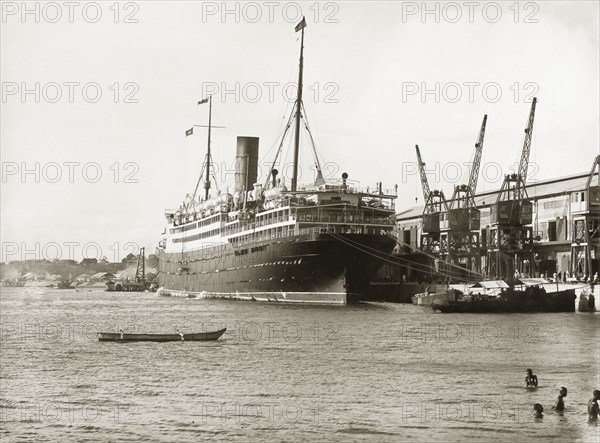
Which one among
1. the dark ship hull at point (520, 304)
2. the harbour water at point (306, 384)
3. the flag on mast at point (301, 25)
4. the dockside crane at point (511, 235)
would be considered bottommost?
the harbour water at point (306, 384)

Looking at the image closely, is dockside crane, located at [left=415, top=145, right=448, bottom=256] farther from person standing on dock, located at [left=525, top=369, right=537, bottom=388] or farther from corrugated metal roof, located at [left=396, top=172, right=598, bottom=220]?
person standing on dock, located at [left=525, top=369, right=537, bottom=388]

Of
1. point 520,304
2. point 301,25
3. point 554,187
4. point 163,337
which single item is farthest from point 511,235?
point 163,337

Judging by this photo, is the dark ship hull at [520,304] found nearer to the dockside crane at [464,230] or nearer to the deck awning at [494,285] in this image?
the deck awning at [494,285]

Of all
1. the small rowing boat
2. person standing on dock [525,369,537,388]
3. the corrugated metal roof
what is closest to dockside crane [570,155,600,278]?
the corrugated metal roof

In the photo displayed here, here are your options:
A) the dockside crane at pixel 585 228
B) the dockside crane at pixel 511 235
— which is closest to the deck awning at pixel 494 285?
the dockside crane at pixel 585 228

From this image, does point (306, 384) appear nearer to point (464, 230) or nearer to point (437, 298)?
point (437, 298)

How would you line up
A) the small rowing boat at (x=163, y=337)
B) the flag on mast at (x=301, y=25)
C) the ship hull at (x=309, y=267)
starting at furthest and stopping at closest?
the flag on mast at (x=301, y=25)
the ship hull at (x=309, y=267)
the small rowing boat at (x=163, y=337)

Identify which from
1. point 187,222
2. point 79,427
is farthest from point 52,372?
point 187,222
